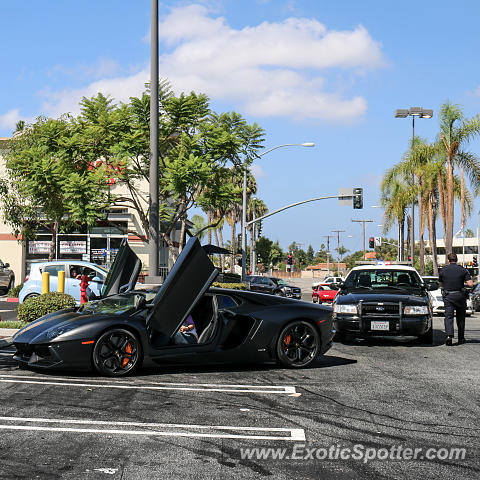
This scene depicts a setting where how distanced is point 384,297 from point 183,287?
5367 millimetres

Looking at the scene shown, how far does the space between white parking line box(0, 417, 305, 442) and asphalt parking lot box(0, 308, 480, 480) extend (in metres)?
0.02

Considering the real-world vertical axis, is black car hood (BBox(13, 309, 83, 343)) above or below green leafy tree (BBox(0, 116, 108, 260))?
below

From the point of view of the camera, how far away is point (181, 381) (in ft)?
27.2

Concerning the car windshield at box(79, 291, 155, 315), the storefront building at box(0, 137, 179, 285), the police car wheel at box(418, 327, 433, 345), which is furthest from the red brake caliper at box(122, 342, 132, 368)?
the storefront building at box(0, 137, 179, 285)

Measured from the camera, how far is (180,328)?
9.10m

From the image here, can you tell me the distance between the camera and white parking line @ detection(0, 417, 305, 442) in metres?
5.54

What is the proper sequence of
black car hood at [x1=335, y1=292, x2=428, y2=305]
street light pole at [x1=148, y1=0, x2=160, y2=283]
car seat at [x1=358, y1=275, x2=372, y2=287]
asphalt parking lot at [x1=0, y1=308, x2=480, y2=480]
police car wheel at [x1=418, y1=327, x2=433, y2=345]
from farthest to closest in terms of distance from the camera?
street light pole at [x1=148, y1=0, x2=160, y2=283], car seat at [x1=358, y1=275, x2=372, y2=287], police car wheel at [x1=418, y1=327, x2=433, y2=345], black car hood at [x1=335, y1=292, x2=428, y2=305], asphalt parking lot at [x1=0, y1=308, x2=480, y2=480]

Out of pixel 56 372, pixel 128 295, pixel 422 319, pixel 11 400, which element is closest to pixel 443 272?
pixel 422 319

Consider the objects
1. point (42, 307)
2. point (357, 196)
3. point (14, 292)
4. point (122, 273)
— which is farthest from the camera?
point (357, 196)

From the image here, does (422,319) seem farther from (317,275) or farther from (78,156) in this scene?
(317,275)

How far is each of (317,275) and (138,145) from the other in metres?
104

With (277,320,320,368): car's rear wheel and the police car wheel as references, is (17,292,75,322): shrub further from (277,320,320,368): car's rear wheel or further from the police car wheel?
the police car wheel

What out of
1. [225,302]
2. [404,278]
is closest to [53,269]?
[404,278]

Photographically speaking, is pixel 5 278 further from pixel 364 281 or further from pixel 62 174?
pixel 364 281
